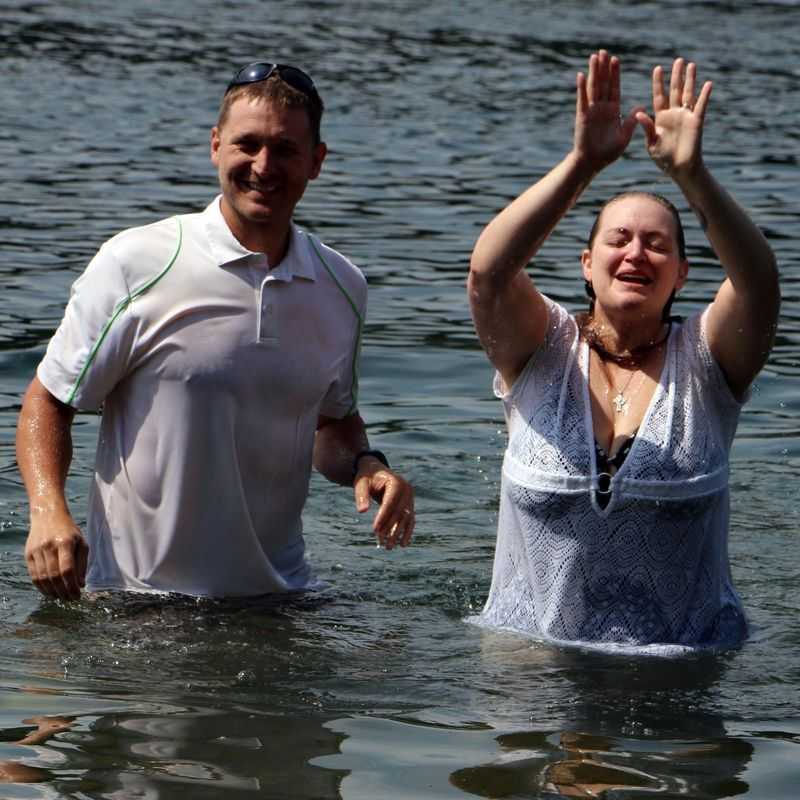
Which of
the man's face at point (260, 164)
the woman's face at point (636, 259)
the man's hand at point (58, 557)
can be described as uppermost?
the man's face at point (260, 164)

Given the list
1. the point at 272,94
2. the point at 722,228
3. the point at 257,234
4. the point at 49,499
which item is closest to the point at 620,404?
the point at 722,228

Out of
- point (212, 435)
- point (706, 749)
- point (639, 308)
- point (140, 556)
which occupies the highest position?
point (639, 308)

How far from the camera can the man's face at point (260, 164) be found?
6.33m

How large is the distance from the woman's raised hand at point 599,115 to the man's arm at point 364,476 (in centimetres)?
122

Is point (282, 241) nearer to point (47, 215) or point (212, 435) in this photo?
point (212, 435)

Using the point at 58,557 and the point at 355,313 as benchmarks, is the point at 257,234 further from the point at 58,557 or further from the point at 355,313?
the point at 58,557

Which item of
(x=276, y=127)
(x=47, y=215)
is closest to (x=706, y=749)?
(x=276, y=127)

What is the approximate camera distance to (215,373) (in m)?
6.30

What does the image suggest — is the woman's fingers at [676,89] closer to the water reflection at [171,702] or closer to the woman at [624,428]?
the woman at [624,428]

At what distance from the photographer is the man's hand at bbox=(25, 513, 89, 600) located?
19.6 feet

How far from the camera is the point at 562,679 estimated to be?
249 inches

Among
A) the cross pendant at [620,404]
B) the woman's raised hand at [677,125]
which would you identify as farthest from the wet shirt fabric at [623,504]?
the woman's raised hand at [677,125]

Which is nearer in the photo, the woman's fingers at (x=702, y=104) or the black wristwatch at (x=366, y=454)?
the woman's fingers at (x=702, y=104)

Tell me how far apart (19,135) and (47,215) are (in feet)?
13.3
